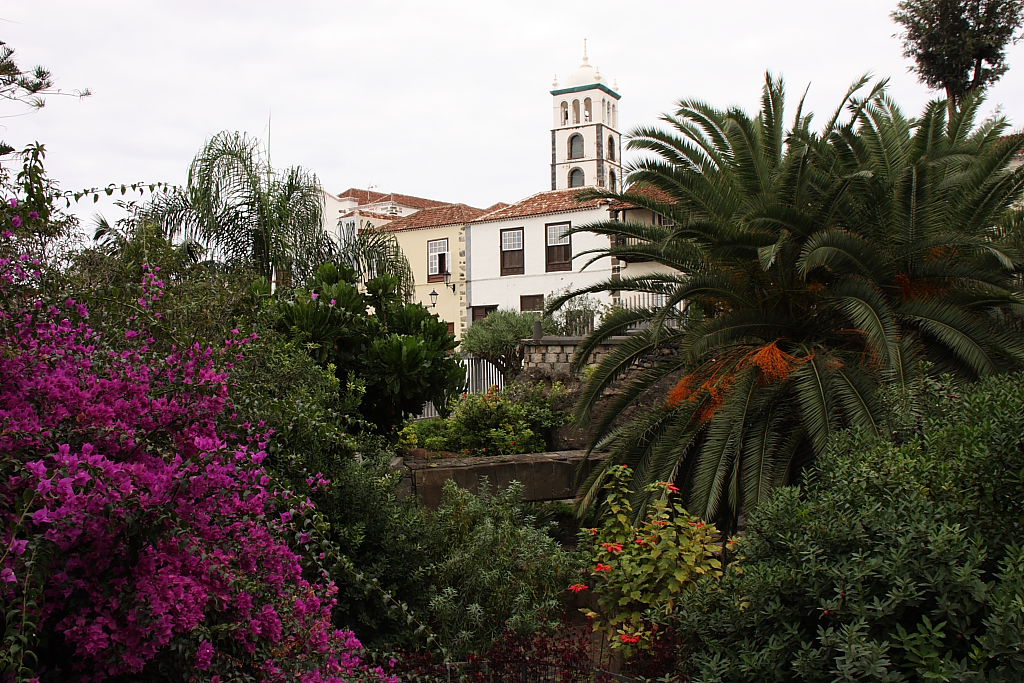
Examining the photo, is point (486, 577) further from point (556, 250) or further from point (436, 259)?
point (436, 259)

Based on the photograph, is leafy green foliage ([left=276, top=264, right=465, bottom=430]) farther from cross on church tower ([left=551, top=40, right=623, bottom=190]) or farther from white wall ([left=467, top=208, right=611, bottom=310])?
cross on church tower ([left=551, top=40, right=623, bottom=190])

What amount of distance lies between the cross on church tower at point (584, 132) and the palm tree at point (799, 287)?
45.1 meters

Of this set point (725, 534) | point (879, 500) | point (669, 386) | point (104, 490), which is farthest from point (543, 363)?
point (104, 490)

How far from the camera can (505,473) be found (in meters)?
9.13

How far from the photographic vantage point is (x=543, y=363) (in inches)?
571

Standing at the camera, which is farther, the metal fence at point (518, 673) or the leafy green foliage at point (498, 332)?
the leafy green foliage at point (498, 332)

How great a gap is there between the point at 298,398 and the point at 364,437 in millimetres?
1878

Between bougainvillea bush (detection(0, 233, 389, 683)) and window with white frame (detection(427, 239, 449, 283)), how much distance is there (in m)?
32.9

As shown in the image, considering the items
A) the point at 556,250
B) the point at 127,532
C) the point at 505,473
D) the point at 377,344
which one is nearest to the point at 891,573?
the point at 127,532

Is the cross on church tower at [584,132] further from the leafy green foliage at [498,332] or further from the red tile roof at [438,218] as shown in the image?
the leafy green foliage at [498,332]

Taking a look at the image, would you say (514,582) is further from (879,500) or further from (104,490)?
(104,490)

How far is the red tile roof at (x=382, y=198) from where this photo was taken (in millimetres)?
46094

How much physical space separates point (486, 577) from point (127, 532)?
3408 mm

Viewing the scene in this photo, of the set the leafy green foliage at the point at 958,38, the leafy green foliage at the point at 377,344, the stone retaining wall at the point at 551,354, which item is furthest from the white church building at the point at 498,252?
the leafy green foliage at the point at 377,344
